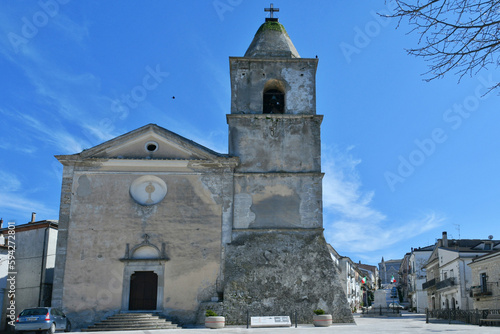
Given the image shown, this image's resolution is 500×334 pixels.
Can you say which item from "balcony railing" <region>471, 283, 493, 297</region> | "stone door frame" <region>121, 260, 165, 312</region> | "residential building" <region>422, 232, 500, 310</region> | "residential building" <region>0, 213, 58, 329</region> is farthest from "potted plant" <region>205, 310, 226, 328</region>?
"residential building" <region>422, 232, 500, 310</region>

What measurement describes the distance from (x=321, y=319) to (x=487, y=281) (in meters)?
17.2

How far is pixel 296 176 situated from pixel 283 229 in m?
2.32

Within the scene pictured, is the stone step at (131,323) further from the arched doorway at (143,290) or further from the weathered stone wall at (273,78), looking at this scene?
the weathered stone wall at (273,78)

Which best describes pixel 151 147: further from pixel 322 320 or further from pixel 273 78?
pixel 322 320

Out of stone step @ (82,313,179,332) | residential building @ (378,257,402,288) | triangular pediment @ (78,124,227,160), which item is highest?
triangular pediment @ (78,124,227,160)

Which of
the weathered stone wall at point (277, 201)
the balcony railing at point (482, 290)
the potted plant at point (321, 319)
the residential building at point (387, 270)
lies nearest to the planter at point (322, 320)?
the potted plant at point (321, 319)

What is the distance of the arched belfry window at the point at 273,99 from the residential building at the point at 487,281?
642 inches

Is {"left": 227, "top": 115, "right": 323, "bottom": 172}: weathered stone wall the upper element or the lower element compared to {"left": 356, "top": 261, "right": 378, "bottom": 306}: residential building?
upper

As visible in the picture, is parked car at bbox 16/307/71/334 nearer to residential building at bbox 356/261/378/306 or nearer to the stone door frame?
the stone door frame

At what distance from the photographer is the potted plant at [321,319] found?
687 inches

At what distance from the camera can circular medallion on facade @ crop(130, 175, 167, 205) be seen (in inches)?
787

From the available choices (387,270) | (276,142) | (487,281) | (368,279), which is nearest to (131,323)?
(276,142)

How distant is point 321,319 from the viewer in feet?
57.4

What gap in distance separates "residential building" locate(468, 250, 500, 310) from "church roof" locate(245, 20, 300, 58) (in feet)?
57.0
